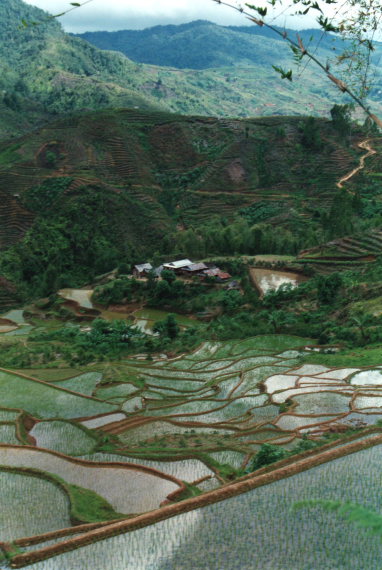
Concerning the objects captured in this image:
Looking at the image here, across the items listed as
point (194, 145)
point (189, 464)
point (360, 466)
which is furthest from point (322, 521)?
point (194, 145)

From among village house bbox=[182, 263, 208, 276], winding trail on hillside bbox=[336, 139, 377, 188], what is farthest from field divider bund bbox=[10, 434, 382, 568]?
winding trail on hillside bbox=[336, 139, 377, 188]

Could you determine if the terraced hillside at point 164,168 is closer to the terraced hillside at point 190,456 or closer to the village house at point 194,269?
the village house at point 194,269

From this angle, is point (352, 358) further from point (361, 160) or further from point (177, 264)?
point (361, 160)

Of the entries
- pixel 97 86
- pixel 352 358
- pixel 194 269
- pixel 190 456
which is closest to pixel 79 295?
pixel 194 269

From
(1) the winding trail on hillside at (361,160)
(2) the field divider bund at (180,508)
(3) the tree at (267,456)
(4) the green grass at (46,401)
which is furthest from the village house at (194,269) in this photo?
(2) the field divider bund at (180,508)

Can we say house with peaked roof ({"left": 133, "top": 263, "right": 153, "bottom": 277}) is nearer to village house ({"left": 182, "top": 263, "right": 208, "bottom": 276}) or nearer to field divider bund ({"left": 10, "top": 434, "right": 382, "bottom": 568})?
village house ({"left": 182, "top": 263, "right": 208, "bottom": 276})
